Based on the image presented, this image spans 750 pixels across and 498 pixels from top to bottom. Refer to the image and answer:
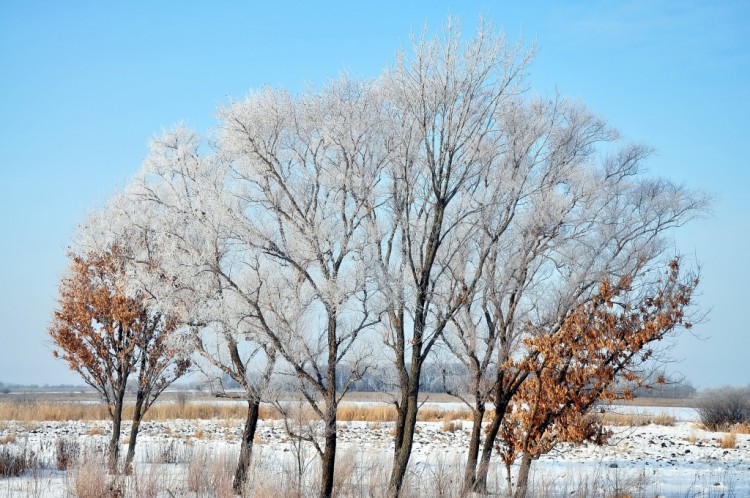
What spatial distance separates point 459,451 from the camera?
64.9ft

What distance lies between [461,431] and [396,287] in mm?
16727

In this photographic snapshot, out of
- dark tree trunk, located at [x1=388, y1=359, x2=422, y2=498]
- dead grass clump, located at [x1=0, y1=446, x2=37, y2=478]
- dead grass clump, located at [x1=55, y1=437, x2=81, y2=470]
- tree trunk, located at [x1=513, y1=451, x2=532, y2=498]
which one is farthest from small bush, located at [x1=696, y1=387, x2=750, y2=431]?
dead grass clump, located at [x1=0, y1=446, x2=37, y2=478]

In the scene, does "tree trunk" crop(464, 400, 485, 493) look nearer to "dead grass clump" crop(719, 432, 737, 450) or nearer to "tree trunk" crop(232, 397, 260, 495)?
"tree trunk" crop(232, 397, 260, 495)

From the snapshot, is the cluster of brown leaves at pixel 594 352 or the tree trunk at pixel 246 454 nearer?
the cluster of brown leaves at pixel 594 352

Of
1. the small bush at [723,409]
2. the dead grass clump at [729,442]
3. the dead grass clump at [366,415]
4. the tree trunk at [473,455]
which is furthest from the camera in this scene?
→ the dead grass clump at [366,415]

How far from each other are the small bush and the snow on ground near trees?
836 millimetres

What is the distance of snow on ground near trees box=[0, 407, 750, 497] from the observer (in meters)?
13.1

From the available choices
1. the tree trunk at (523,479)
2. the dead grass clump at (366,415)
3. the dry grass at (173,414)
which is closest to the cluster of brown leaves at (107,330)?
the tree trunk at (523,479)

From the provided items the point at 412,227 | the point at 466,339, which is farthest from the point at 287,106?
the point at 466,339

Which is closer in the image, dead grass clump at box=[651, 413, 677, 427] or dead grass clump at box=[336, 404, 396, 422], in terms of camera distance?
dead grass clump at box=[336, 404, 396, 422]

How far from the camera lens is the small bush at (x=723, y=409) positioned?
2809 cm

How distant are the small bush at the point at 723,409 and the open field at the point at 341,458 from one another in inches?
48.5

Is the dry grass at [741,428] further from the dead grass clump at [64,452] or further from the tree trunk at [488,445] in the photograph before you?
the dead grass clump at [64,452]

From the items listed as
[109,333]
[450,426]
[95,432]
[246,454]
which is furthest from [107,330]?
[450,426]
